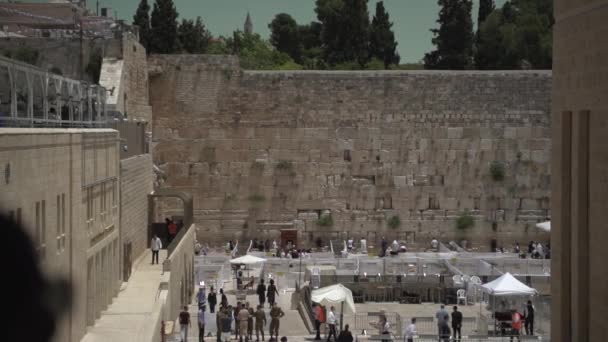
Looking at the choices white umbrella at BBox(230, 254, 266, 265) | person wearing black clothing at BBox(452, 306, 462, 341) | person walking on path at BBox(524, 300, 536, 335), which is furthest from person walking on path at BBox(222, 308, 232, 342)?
white umbrella at BBox(230, 254, 266, 265)

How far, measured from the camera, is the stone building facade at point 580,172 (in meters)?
7.12

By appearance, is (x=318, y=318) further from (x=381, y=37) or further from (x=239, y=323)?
(x=381, y=37)

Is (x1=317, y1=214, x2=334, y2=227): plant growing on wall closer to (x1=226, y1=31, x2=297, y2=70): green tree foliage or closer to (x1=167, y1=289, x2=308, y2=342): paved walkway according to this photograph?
(x1=167, y1=289, x2=308, y2=342): paved walkway

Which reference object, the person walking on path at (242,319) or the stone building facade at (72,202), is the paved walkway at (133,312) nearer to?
the stone building facade at (72,202)

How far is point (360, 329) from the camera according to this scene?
16.2 meters

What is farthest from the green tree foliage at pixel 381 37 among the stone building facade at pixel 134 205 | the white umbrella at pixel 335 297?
the white umbrella at pixel 335 297

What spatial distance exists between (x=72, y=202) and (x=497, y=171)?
681 inches

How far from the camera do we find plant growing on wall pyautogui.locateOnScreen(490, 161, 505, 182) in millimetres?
26000

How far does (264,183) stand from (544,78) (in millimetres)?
8540

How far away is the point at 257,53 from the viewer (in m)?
42.3

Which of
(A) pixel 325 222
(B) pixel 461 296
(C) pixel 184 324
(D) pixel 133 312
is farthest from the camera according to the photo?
(A) pixel 325 222

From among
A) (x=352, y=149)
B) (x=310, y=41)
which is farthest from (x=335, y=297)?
(x=310, y=41)

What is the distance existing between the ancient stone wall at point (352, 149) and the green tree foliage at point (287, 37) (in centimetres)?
1762

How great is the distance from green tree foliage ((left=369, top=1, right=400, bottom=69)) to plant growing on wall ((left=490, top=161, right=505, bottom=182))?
9628mm
